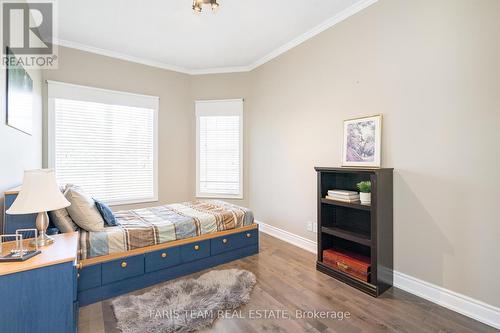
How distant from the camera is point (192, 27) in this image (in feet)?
9.93

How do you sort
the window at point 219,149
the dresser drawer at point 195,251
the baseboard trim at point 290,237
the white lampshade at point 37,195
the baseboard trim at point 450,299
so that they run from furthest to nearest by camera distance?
the window at point 219,149, the baseboard trim at point 290,237, the dresser drawer at point 195,251, the baseboard trim at point 450,299, the white lampshade at point 37,195

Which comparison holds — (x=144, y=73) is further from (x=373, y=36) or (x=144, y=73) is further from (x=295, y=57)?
(x=373, y=36)

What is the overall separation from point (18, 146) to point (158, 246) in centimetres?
163

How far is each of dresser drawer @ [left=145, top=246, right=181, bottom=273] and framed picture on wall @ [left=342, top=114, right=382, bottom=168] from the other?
2.09m

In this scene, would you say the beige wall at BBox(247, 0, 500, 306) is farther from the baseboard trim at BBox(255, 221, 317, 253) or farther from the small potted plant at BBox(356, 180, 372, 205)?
the small potted plant at BBox(356, 180, 372, 205)

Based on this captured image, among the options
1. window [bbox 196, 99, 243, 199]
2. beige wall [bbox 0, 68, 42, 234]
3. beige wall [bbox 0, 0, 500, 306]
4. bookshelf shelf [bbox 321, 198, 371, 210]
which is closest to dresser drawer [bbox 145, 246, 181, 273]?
beige wall [bbox 0, 68, 42, 234]

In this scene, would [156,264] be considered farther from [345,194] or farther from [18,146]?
[345,194]

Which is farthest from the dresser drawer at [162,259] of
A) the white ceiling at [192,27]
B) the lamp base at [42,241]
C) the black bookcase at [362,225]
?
the white ceiling at [192,27]

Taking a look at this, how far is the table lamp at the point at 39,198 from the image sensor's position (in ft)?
5.03

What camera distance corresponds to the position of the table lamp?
153 centimetres

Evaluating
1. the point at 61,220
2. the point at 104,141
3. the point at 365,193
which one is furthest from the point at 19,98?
the point at 365,193

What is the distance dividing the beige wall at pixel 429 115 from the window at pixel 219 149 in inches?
60.6

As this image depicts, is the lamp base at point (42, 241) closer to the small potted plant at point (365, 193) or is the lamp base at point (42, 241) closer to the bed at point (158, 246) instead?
the bed at point (158, 246)

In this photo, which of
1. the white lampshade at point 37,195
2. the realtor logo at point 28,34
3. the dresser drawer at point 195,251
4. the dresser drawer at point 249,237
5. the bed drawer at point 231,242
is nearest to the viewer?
the white lampshade at point 37,195
